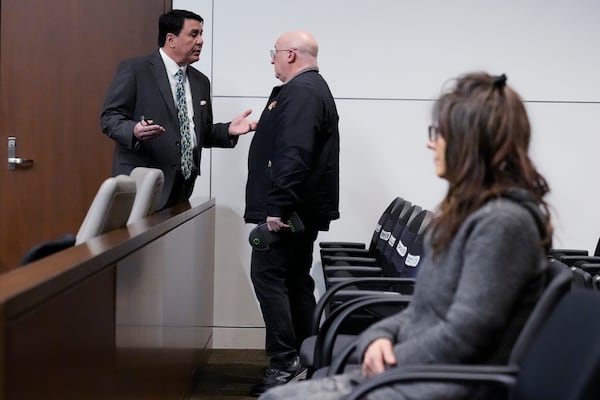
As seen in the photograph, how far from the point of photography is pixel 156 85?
13.9 ft

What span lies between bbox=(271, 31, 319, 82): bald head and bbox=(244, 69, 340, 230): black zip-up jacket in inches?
3.2

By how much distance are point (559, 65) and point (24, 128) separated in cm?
339

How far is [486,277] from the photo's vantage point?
1700 mm

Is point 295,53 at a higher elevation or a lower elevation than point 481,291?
higher


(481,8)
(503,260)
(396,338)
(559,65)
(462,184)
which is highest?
(481,8)

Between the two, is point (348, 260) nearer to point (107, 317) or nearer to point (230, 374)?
point (230, 374)

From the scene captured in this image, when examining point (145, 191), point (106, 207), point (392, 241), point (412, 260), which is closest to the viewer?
point (106, 207)

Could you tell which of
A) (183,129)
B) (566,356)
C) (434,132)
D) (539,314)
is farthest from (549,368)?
(183,129)

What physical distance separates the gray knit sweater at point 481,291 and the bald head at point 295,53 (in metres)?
2.37

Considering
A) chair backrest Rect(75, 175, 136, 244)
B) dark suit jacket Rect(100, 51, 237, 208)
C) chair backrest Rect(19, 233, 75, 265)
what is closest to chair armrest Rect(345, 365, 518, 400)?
chair backrest Rect(19, 233, 75, 265)

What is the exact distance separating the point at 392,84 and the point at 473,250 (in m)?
3.40

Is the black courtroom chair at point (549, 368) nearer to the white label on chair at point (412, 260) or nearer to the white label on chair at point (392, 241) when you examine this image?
the white label on chair at point (412, 260)

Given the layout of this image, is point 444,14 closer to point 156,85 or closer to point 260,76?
point 260,76

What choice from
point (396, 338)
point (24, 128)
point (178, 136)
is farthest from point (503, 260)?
point (24, 128)
